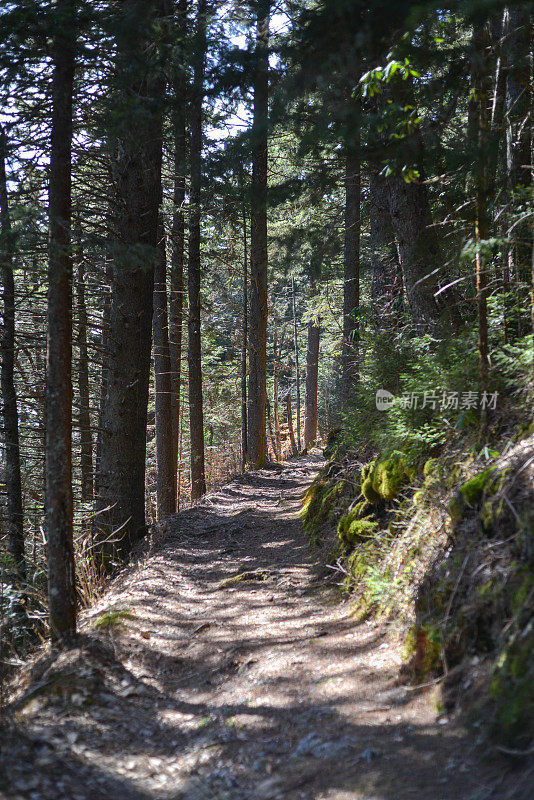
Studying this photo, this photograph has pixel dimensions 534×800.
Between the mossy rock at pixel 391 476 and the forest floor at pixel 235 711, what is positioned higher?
the mossy rock at pixel 391 476

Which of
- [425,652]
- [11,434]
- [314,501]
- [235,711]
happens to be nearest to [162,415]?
[11,434]

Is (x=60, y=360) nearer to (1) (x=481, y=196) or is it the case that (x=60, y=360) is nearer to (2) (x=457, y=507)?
(2) (x=457, y=507)

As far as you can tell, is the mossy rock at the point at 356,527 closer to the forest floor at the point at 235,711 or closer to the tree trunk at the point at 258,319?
the forest floor at the point at 235,711

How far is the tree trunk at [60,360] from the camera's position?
→ 4844mm

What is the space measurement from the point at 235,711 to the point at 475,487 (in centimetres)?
253

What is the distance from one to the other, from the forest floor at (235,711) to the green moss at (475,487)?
1282 millimetres

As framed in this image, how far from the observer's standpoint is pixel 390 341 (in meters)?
7.79

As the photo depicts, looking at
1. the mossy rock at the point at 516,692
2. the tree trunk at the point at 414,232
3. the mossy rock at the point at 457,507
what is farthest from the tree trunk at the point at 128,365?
the mossy rock at the point at 516,692

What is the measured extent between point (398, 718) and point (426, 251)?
508 centimetres

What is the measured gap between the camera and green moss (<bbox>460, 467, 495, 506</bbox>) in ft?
13.6

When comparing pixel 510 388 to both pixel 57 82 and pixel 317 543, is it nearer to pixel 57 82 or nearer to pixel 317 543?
pixel 317 543

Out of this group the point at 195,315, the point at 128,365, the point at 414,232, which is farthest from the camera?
the point at 195,315

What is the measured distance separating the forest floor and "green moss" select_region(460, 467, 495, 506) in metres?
1.28

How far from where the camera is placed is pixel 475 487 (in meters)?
4.18
